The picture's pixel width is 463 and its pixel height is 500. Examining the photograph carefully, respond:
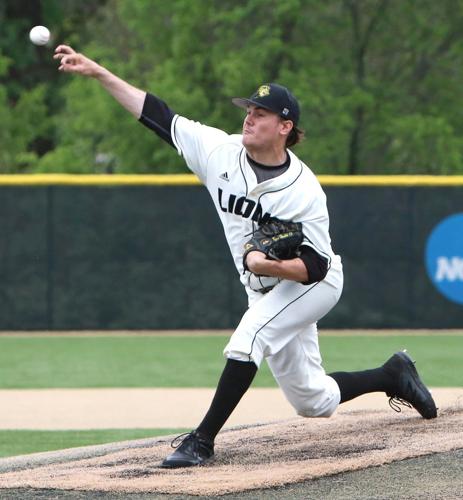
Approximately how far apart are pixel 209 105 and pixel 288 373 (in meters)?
14.7

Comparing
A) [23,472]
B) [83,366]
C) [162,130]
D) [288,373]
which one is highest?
[162,130]

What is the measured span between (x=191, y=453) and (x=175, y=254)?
354 inches

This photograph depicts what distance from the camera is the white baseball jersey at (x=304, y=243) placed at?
5.24m

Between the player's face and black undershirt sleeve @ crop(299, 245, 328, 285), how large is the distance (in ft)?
1.60

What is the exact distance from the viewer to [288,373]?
5.44m

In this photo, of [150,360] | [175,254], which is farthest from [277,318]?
[175,254]

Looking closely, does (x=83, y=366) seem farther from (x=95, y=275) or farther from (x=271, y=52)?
(x=271, y=52)

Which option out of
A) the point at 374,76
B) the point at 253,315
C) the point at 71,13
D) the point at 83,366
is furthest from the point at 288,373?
the point at 71,13

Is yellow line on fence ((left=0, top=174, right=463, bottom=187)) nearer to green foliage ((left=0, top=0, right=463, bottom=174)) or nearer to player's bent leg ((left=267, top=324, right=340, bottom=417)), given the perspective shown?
green foliage ((left=0, top=0, right=463, bottom=174))

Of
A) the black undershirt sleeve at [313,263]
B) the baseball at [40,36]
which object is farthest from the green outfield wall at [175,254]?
the black undershirt sleeve at [313,263]

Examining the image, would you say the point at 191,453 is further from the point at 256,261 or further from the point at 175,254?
the point at 175,254

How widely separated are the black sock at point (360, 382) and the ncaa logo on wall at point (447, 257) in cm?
807

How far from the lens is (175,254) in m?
14.0

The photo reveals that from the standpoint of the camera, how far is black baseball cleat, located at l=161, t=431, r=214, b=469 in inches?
200
